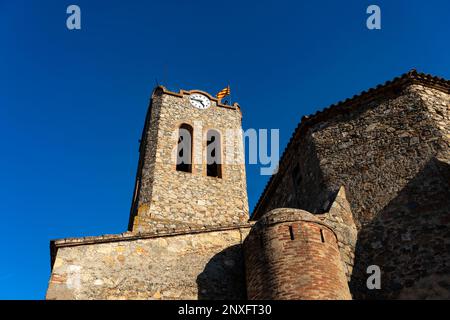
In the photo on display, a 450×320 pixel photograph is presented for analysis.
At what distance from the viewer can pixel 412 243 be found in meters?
9.09

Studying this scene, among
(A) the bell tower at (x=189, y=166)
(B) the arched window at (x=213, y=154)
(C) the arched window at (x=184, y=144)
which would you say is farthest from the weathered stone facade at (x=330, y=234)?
(B) the arched window at (x=213, y=154)

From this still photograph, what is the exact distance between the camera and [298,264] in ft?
26.0

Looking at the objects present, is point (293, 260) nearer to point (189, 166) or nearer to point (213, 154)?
point (189, 166)

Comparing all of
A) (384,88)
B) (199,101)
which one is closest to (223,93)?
(199,101)

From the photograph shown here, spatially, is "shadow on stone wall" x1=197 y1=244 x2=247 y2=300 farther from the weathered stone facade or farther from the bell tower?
the bell tower

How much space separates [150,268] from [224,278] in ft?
4.91

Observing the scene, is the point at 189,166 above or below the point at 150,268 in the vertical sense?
above

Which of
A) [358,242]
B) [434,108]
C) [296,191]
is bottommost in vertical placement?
[358,242]

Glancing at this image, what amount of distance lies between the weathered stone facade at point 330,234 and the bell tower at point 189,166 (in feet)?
1.52

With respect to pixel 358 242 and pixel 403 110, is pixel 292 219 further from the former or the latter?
pixel 403 110

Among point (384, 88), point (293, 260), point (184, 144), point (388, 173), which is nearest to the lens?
point (293, 260)

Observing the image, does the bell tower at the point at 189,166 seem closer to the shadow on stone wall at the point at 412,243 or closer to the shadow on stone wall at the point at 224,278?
the shadow on stone wall at the point at 224,278

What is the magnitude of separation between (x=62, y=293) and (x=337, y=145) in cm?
739
